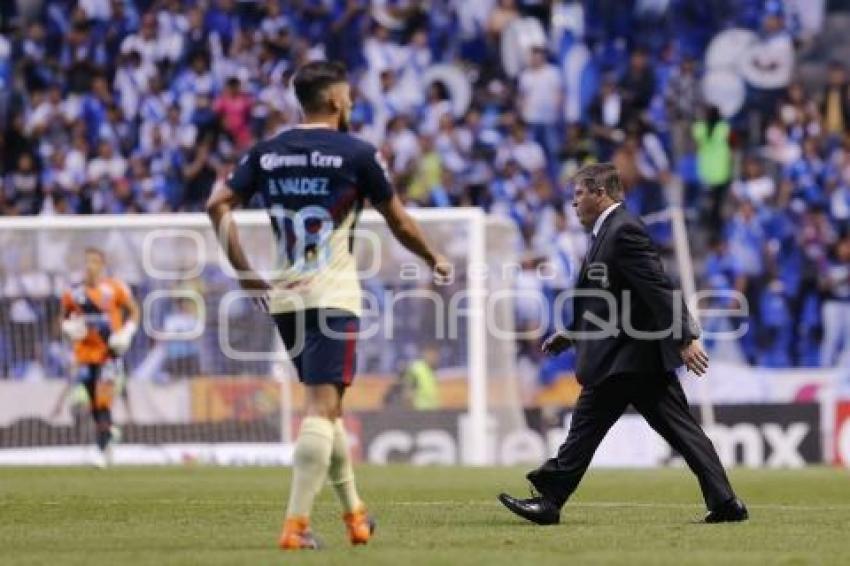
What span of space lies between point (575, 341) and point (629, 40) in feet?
62.1

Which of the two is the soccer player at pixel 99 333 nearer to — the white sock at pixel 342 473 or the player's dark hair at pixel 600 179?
the player's dark hair at pixel 600 179

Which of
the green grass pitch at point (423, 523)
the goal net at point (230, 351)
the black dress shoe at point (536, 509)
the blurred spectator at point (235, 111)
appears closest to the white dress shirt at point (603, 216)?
the black dress shoe at point (536, 509)

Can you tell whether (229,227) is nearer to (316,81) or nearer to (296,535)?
(316,81)

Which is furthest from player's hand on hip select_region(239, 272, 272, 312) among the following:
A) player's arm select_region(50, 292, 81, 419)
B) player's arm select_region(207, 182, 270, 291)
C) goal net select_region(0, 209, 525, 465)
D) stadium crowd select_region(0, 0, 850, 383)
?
stadium crowd select_region(0, 0, 850, 383)

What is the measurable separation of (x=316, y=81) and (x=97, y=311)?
486 inches

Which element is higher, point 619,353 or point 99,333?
point 619,353

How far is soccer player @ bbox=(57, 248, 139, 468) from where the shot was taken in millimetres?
21219

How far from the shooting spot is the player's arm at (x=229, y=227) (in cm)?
971

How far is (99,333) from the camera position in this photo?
21516 millimetres

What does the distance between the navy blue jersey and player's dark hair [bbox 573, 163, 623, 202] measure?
2.24m

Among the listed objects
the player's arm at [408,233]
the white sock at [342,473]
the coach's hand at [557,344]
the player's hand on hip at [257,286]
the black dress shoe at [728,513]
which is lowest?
the black dress shoe at [728,513]

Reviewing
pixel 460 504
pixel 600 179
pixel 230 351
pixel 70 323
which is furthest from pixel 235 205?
pixel 230 351

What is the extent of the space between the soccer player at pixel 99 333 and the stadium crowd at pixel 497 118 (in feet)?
20.7

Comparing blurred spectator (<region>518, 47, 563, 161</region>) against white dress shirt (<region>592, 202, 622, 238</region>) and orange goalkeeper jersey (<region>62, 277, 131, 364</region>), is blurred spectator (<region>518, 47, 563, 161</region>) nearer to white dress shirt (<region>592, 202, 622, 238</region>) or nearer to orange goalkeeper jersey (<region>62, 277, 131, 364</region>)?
orange goalkeeper jersey (<region>62, 277, 131, 364</region>)
